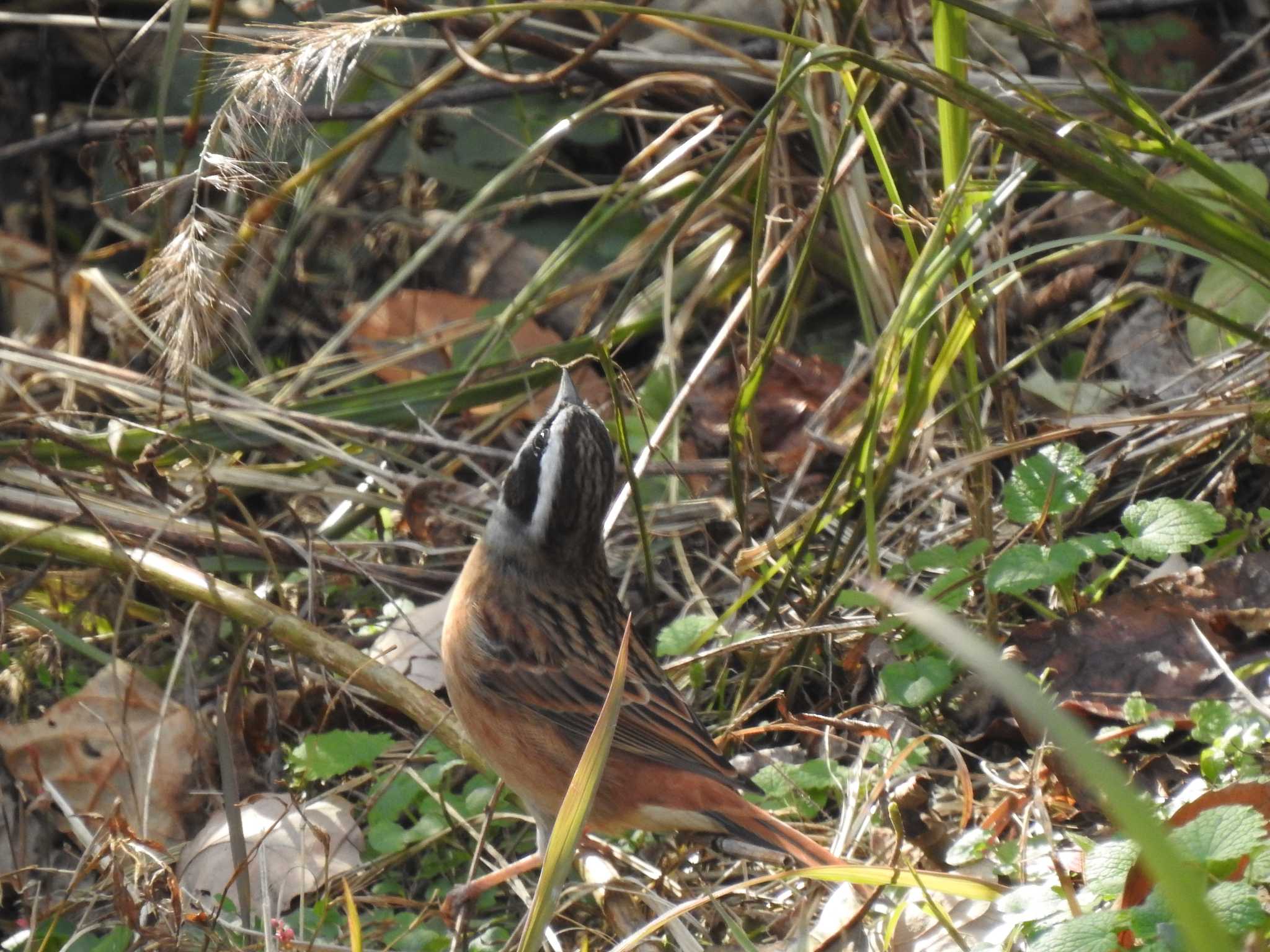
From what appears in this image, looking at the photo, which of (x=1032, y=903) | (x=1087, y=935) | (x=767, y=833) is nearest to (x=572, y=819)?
(x=1087, y=935)

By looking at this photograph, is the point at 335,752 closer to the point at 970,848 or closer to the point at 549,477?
the point at 549,477

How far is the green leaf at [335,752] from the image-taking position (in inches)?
141

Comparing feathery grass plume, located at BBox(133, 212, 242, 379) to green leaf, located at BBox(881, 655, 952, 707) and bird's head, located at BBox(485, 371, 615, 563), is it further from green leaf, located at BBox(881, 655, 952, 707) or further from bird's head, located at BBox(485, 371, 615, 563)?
green leaf, located at BBox(881, 655, 952, 707)

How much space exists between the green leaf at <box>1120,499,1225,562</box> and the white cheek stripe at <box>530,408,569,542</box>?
1.45 metres

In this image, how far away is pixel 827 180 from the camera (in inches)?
132

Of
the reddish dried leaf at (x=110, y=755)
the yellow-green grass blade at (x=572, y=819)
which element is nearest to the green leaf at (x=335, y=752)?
the reddish dried leaf at (x=110, y=755)

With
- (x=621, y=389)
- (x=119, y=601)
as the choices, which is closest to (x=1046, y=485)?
(x=621, y=389)

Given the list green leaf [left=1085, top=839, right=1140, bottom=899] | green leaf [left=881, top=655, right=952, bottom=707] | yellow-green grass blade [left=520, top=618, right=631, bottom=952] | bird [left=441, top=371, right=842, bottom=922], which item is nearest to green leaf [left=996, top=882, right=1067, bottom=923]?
green leaf [left=1085, top=839, right=1140, bottom=899]

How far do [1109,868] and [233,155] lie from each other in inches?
93.3

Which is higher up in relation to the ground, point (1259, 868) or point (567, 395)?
point (567, 395)

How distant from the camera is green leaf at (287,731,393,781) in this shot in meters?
3.57

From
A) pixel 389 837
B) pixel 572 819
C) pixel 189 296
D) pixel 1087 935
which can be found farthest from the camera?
pixel 389 837

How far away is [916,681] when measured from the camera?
3.35 meters

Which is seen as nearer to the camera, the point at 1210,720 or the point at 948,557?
the point at 1210,720
